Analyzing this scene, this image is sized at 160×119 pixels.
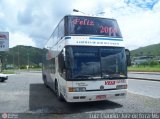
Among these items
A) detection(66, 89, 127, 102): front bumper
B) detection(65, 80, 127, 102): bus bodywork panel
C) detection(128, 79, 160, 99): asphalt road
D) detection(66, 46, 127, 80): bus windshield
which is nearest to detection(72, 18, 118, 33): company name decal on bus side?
detection(66, 46, 127, 80): bus windshield

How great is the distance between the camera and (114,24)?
12.7 m

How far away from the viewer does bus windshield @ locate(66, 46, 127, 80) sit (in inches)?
451

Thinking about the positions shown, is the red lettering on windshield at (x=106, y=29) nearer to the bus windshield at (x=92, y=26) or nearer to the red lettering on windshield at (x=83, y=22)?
the bus windshield at (x=92, y=26)

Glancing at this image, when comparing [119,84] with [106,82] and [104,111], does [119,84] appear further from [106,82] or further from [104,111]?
[104,111]

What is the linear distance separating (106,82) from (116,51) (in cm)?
129

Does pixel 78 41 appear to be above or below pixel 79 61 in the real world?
above

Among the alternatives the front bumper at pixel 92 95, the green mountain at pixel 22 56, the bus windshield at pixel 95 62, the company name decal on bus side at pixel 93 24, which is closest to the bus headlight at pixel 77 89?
the front bumper at pixel 92 95

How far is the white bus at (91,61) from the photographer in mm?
11422

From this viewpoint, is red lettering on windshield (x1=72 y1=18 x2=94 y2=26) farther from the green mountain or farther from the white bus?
the green mountain

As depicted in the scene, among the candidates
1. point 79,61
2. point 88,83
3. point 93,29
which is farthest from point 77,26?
point 88,83

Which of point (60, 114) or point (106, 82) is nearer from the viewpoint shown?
point (60, 114)

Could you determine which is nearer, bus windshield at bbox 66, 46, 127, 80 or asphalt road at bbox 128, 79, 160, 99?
bus windshield at bbox 66, 46, 127, 80

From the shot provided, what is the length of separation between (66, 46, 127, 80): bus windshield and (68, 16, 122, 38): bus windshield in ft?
2.30

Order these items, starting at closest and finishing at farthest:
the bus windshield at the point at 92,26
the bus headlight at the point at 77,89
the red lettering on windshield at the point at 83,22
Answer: the bus headlight at the point at 77,89 → the bus windshield at the point at 92,26 → the red lettering on windshield at the point at 83,22
